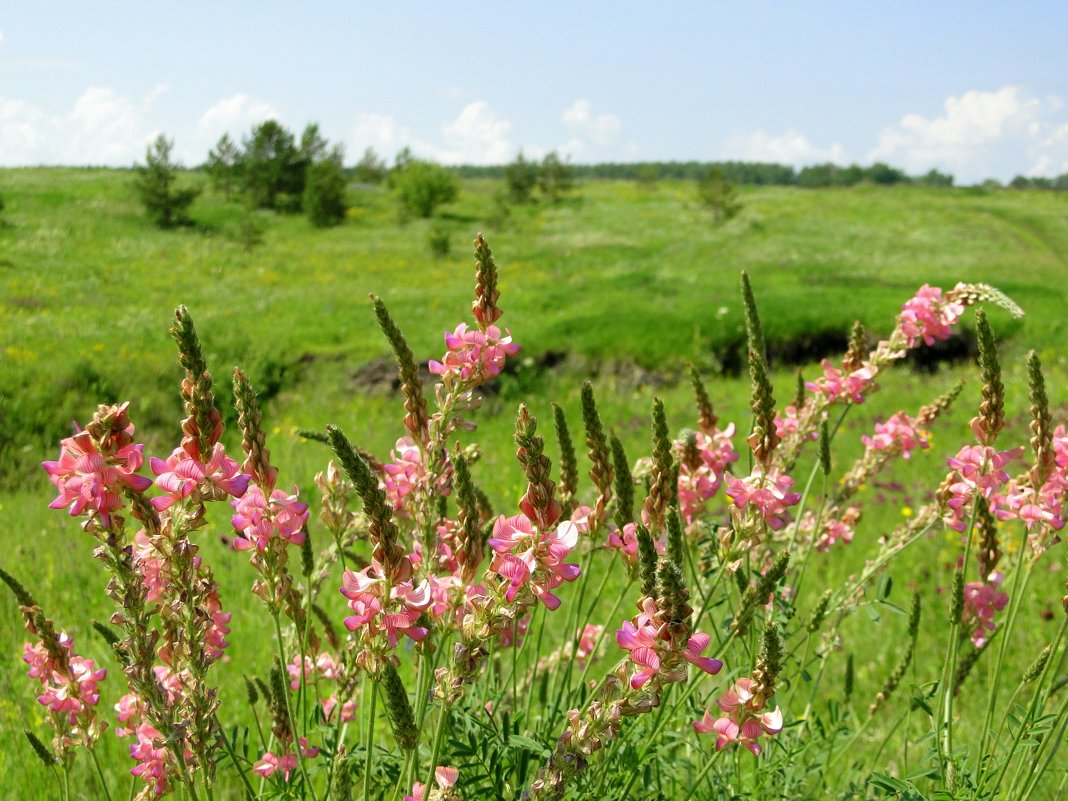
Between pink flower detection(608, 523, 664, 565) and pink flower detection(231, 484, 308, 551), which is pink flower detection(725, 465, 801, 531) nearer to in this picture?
pink flower detection(608, 523, 664, 565)

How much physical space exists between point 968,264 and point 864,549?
84.0 feet

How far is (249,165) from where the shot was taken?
145ft

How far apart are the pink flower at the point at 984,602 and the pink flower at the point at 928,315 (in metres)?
0.81

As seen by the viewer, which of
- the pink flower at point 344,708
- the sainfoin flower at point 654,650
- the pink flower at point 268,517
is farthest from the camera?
the pink flower at point 344,708

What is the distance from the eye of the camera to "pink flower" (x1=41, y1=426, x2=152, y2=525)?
1.40 m

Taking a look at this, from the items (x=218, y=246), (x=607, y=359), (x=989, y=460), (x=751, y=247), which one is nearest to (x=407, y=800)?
(x=989, y=460)

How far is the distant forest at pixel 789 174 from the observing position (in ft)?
440

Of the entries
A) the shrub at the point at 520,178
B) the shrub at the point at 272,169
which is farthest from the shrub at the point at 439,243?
the shrub at the point at 520,178

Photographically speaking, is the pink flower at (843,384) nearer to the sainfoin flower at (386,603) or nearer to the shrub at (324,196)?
the sainfoin flower at (386,603)

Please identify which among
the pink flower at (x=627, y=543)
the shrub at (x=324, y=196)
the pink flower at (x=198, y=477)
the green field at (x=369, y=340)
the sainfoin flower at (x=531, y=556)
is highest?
the shrub at (x=324, y=196)

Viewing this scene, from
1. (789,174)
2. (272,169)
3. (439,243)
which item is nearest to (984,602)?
(439,243)

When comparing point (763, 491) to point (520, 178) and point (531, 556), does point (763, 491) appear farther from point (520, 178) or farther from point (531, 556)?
point (520, 178)

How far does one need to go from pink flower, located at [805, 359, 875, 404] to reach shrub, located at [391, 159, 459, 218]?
4952 cm

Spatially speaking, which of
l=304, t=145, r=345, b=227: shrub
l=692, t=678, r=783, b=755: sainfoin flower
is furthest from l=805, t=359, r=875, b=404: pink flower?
l=304, t=145, r=345, b=227: shrub
